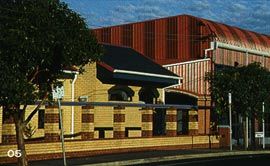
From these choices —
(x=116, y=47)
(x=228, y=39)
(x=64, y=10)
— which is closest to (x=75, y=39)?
(x=64, y=10)

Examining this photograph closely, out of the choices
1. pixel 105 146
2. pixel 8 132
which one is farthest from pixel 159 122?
pixel 8 132

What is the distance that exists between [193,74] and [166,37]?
17.2ft

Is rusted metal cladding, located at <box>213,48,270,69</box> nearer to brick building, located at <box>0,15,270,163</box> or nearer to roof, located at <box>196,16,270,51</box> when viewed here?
brick building, located at <box>0,15,270,163</box>

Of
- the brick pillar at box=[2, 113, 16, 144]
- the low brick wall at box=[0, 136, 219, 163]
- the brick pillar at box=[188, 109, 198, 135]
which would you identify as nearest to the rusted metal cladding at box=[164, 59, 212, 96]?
the low brick wall at box=[0, 136, 219, 163]

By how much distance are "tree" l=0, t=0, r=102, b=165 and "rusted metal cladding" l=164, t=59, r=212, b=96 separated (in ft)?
69.0

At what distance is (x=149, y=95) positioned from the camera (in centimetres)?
3616

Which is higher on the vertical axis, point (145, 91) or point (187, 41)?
point (187, 41)

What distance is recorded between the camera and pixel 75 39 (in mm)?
17859

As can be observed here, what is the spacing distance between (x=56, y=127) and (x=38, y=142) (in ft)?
4.32

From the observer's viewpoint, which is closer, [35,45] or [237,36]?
[35,45]

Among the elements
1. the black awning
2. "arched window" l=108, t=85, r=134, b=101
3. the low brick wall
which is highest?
the black awning

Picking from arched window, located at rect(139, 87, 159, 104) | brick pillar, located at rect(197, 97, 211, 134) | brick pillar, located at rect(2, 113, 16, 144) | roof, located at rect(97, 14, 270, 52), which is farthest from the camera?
roof, located at rect(97, 14, 270, 52)

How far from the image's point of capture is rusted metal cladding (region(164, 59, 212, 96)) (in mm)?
39125

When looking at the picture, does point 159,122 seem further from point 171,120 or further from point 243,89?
point 243,89
